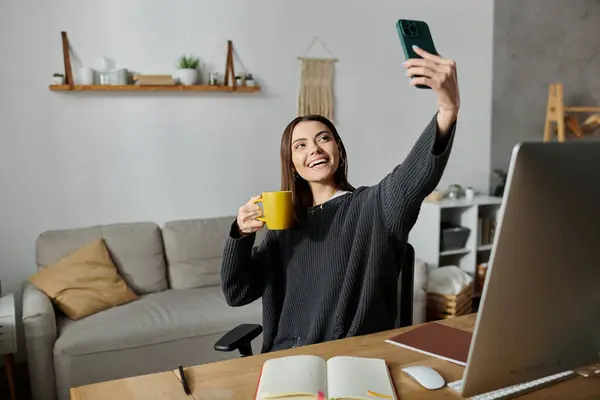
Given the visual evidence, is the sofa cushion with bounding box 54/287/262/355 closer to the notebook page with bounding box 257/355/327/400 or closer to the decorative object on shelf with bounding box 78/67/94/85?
the decorative object on shelf with bounding box 78/67/94/85

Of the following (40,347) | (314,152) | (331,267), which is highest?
(314,152)

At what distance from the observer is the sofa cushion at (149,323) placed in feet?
8.09

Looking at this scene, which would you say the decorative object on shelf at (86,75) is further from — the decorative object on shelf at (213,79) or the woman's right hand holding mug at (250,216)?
the woman's right hand holding mug at (250,216)

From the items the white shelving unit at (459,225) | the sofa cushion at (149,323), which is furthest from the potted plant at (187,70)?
the white shelving unit at (459,225)

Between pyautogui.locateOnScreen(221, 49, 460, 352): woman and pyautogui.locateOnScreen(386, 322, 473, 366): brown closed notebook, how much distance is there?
0.14m

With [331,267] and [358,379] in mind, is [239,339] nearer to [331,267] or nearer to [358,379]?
[331,267]

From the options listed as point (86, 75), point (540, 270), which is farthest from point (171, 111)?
point (540, 270)

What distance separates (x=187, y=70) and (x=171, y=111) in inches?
10.5

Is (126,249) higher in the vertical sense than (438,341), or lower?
lower

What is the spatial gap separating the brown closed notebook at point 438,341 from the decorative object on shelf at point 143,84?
7.42 ft

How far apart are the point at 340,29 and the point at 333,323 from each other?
260cm

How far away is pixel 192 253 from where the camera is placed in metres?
3.15

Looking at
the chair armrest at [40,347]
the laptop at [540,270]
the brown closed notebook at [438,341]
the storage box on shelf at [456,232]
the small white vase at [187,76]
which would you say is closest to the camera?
the laptop at [540,270]

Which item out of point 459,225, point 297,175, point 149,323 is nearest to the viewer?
point 297,175
